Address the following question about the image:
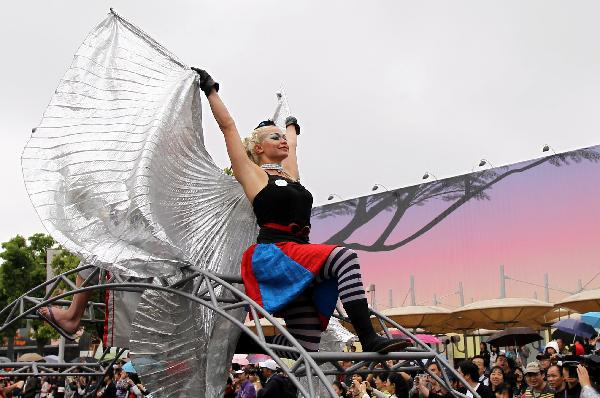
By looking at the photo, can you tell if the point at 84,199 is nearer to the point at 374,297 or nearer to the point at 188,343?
the point at 188,343

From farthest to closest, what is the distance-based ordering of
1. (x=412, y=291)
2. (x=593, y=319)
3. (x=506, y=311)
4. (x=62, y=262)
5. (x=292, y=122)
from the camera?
(x=62, y=262)
(x=412, y=291)
(x=506, y=311)
(x=593, y=319)
(x=292, y=122)

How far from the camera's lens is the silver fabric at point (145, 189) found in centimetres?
384

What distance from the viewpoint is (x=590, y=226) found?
17.0 metres

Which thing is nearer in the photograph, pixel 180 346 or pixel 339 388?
pixel 180 346

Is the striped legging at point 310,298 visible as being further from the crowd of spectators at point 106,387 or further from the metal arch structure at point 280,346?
the crowd of spectators at point 106,387

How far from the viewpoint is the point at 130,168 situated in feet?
12.7

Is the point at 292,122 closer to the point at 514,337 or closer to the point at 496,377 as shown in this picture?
the point at 496,377

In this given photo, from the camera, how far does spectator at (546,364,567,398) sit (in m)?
5.56

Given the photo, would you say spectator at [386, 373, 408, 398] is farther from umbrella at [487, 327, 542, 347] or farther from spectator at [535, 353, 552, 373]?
umbrella at [487, 327, 542, 347]

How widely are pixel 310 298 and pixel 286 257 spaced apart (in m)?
0.34

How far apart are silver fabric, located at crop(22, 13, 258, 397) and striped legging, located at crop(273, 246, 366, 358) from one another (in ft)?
1.74

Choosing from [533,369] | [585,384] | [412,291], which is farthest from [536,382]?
[412,291]

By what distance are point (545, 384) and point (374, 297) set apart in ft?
53.1

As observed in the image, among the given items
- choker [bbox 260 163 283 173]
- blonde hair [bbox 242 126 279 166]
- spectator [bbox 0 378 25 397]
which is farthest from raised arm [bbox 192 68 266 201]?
spectator [bbox 0 378 25 397]
